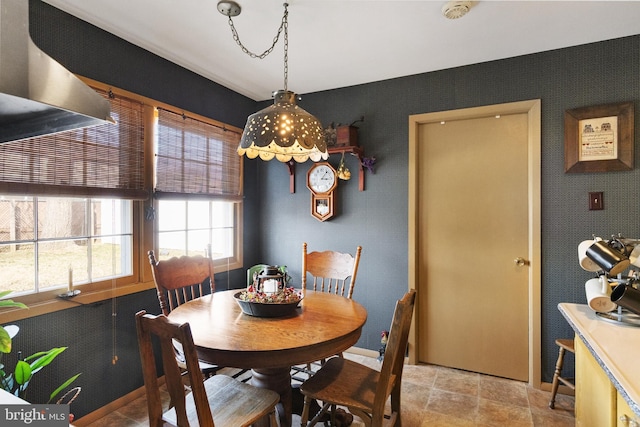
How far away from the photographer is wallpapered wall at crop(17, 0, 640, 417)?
2053mm

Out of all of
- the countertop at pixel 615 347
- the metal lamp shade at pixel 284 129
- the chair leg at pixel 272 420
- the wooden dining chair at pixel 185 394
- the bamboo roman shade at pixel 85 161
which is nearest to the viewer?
the countertop at pixel 615 347

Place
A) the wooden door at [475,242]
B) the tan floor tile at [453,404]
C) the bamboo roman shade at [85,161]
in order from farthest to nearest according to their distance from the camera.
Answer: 1. the wooden door at [475,242]
2. the tan floor tile at [453,404]
3. the bamboo roman shade at [85,161]

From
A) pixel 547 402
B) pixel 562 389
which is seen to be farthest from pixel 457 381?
pixel 562 389

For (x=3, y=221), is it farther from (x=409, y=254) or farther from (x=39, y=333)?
(x=409, y=254)

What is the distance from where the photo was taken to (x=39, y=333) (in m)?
1.83

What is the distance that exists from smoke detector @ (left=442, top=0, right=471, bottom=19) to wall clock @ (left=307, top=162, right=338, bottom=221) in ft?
4.97

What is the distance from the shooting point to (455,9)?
1886mm

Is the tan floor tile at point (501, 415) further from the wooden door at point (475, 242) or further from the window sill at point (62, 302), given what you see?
the window sill at point (62, 302)

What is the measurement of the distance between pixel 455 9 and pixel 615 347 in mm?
1811

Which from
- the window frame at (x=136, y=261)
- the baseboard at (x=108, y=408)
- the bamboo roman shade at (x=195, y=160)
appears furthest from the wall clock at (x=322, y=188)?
the baseboard at (x=108, y=408)

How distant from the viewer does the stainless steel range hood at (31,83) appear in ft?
2.29

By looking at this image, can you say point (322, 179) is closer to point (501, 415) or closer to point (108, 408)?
point (501, 415)

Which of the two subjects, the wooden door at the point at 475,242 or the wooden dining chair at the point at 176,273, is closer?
the wooden dining chair at the point at 176,273

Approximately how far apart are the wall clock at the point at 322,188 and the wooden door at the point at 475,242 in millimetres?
777
